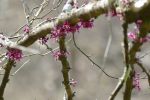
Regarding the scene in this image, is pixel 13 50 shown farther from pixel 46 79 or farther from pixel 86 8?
pixel 46 79

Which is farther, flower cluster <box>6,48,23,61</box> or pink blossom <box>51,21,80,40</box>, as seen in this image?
flower cluster <box>6,48,23,61</box>

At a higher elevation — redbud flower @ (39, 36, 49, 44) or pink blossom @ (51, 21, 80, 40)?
redbud flower @ (39, 36, 49, 44)

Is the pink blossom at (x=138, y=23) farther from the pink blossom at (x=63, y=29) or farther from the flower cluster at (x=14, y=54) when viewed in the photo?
the flower cluster at (x=14, y=54)

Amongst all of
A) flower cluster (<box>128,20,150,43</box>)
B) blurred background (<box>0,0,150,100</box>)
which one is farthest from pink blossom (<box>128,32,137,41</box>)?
blurred background (<box>0,0,150,100</box>)

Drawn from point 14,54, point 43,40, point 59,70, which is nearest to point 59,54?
point 43,40

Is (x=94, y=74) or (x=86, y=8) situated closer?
(x=86, y=8)

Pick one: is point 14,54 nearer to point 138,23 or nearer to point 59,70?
point 138,23

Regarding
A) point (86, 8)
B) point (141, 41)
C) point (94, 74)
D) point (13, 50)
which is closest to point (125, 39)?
point (141, 41)

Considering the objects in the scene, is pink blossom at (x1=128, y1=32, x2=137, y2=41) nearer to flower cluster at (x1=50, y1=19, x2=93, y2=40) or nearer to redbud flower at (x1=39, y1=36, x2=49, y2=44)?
flower cluster at (x1=50, y1=19, x2=93, y2=40)

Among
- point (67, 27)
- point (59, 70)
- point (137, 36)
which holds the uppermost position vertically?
point (59, 70)

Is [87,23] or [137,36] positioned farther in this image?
[87,23]

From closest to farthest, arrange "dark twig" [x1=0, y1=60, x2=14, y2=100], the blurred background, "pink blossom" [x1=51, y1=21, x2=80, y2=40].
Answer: "pink blossom" [x1=51, y1=21, x2=80, y2=40] < "dark twig" [x1=0, y1=60, x2=14, y2=100] < the blurred background
